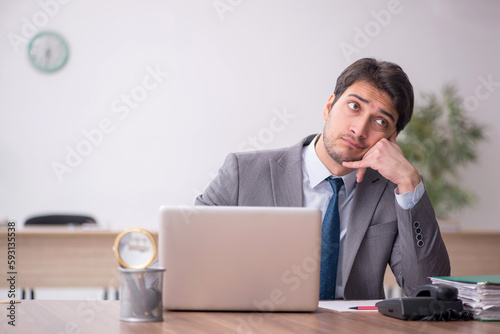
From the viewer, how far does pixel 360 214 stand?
6.25 ft

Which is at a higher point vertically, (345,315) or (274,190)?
(274,190)

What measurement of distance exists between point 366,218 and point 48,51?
13.7ft

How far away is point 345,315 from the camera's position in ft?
4.23

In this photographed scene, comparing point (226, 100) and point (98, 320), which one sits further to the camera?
point (226, 100)

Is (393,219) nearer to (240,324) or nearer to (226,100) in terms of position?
(240,324)

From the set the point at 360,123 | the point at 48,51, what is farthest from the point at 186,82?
the point at 360,123

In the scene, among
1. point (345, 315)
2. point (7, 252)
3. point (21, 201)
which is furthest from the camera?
point (21, 201)

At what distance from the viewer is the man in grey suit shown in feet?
5.97

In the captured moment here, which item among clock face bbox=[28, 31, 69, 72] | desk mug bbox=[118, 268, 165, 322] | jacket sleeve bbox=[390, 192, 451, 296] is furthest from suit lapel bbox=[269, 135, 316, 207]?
clock face bbox=[28, 31, 69, 72]

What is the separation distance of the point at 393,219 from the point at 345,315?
2.30 ft

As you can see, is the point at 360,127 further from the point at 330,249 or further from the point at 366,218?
the point at 330,249

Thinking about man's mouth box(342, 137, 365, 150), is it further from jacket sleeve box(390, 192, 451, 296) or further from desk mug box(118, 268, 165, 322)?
desk mug box(118, 268, 165, 322)

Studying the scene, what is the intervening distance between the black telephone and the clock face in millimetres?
4643

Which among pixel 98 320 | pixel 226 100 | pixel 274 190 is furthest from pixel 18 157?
pixel 98 320
